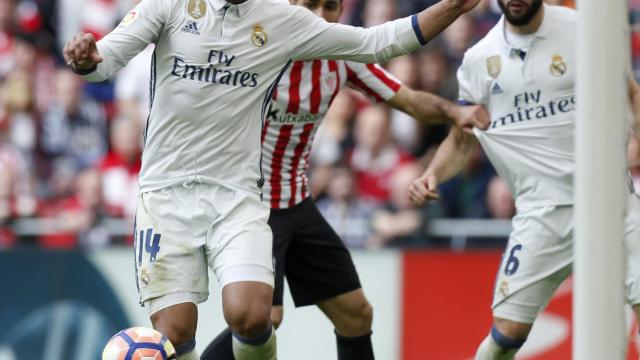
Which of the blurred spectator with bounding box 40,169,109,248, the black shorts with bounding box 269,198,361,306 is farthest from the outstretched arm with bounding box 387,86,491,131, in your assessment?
the blurred spectator with bounding box 40,169,109,248

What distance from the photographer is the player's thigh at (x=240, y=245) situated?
726cm

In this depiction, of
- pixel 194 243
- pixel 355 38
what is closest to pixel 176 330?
pixel 194 243

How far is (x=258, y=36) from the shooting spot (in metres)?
7.46

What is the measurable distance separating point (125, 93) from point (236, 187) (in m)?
6.24

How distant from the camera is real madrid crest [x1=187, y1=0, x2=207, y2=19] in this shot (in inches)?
290

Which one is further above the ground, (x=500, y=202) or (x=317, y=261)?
(x=317, y=261)

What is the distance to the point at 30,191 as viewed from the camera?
1296cm

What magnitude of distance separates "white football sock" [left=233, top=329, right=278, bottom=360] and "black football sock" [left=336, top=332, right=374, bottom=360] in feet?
3.62

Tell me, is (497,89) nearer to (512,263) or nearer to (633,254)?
(512,263)

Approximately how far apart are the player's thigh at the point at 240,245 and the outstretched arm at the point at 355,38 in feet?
2.89

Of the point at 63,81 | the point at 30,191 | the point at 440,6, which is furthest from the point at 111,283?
the point at 440,6

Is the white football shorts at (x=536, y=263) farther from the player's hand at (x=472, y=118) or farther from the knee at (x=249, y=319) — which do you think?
the knee at (x=249, y=319)

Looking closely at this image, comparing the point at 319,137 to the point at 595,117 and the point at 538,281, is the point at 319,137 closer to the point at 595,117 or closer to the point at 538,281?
the point at 538,281

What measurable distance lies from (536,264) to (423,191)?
0.81 m
